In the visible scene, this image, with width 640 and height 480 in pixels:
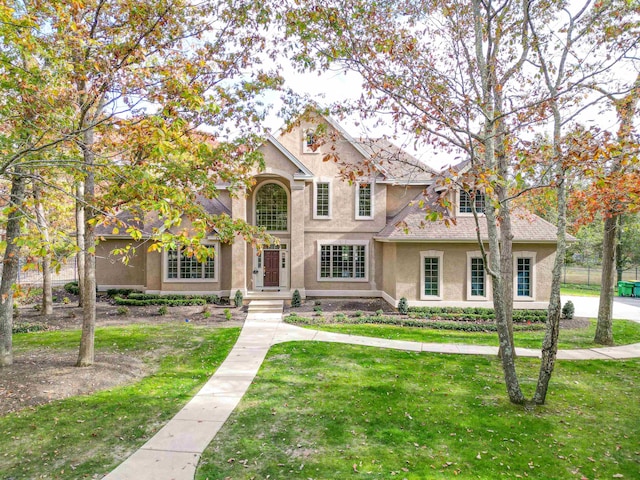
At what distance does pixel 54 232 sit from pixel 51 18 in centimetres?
594

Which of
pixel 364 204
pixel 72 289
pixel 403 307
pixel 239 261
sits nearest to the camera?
pixel 403 307

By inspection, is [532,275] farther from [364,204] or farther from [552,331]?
[552,331]

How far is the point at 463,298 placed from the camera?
17500 mm

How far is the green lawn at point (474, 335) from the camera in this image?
13.0 m

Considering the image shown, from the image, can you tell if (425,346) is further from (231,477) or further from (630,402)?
(231,477)

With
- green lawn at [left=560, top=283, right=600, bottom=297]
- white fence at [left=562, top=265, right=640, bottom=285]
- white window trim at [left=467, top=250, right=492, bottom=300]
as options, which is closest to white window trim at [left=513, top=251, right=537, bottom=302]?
white window trim at [left=467, top=250, right=492, bottom=300]

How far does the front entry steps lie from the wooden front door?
7.14 feet

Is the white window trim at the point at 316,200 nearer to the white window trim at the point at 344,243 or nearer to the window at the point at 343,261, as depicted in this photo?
the white window trim at the point at 344,243

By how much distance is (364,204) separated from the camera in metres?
20.4

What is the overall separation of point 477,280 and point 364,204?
6.78 m

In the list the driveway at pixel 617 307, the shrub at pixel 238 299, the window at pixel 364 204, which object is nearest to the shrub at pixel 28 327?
the shrub at pixel 238 299

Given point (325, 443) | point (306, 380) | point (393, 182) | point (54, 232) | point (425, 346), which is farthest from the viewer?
point (393, 182)

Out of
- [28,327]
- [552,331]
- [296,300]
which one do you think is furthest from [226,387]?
[28,327]

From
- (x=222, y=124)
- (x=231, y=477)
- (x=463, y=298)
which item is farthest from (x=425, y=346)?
(x=222, y=124)
